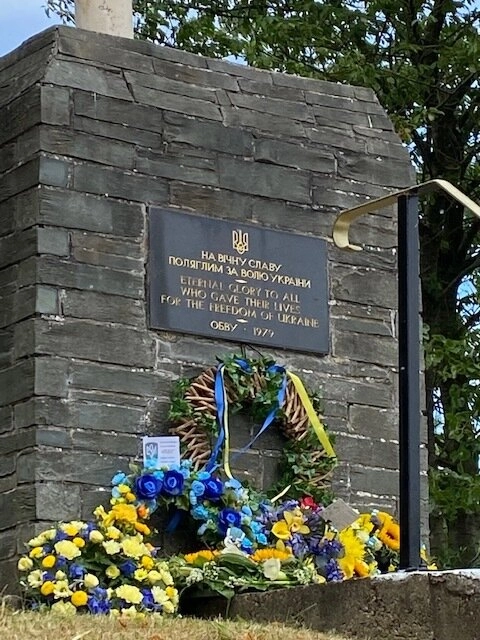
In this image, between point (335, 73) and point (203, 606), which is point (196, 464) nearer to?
point (203, 606)

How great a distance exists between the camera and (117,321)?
672 cm

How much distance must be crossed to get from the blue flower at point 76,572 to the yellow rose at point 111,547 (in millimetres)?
132

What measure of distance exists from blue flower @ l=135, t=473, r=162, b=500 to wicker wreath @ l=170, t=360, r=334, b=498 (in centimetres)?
30

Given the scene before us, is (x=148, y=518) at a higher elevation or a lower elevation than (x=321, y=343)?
lower

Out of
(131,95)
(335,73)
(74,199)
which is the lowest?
(74,199)

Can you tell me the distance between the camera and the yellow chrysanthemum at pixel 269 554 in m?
6.35

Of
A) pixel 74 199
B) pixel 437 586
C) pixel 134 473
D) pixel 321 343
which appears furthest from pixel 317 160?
pixel 437 586

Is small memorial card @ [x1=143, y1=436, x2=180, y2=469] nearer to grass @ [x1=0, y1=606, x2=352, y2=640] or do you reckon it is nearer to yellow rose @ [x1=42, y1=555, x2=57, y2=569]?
yellow rose @ [x1=42, y1=555, x2=57, y2=569]

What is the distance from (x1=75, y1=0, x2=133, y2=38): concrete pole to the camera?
7.49 metres

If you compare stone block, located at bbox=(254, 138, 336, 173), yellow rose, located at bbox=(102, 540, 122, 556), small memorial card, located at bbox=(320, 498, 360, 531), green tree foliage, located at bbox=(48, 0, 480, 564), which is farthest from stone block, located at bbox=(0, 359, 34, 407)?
green tree foliage, located at bbox=(48, 0, 480, 564)

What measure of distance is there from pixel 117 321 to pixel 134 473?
67cm

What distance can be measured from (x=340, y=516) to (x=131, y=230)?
156cm

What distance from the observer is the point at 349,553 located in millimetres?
6555

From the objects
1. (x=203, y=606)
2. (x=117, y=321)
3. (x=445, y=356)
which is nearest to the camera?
(x=203, y=606)
